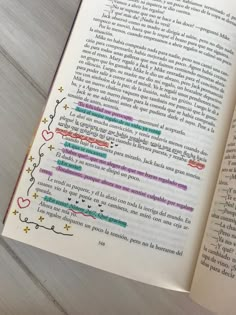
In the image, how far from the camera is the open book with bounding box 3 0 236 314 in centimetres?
39

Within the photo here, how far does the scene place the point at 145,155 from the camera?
0.40 metres

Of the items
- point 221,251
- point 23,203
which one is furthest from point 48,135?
point 221,251

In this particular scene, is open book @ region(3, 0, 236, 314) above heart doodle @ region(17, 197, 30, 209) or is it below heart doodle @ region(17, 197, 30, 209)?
above

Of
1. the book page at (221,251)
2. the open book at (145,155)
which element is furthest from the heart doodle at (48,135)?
the book page at (221,251)

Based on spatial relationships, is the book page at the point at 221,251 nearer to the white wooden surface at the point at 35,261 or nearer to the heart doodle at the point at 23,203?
the white wooden surface at the point at 35,261

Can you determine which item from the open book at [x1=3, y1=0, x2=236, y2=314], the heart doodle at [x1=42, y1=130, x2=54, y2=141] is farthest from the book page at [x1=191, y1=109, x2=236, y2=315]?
the heart doodle at [x1=42, y1=130, x2=54, y2=141]

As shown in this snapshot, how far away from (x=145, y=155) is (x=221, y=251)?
0.34ft

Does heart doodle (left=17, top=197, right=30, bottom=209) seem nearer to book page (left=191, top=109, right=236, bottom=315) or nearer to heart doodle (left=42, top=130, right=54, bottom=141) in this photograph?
heart doodle (left=42, top=130, right=54, bottom=141)

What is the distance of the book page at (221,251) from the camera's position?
369 millimetres

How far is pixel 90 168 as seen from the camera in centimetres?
40

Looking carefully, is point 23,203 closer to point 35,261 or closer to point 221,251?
point 35,261

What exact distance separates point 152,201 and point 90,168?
0.20 feet

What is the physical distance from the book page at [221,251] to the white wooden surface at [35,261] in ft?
0.09

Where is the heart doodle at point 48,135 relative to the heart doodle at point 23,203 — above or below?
above
